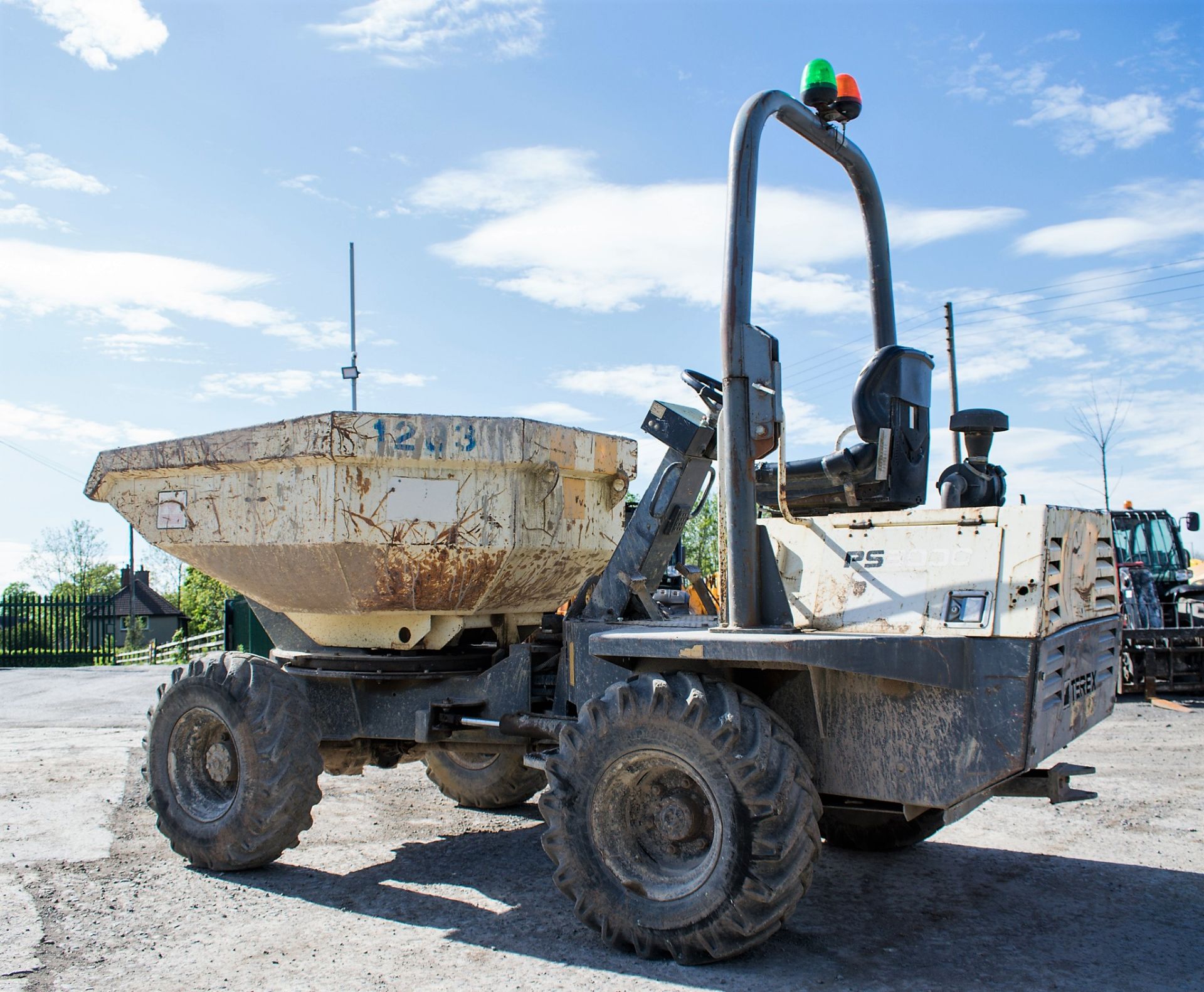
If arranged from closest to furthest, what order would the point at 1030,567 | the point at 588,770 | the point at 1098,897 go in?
the point at 1030,567, the point at 588,770, the point at 1098,897

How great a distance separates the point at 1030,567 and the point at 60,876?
484 centimetres

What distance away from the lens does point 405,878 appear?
214 inches

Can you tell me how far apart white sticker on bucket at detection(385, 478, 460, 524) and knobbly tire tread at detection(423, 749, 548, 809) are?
2.09 meters

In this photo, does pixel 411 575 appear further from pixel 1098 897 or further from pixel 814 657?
pixel 1098 897

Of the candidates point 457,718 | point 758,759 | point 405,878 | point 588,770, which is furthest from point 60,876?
point 758,759

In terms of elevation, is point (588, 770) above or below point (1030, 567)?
below

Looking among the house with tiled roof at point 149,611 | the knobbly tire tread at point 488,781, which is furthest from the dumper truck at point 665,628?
the house with tiled roof at point 149,611

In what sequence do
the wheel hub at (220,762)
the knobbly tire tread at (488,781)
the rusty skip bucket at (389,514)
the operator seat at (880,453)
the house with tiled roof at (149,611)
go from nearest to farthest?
1. the operator seat at (880,453)
2. the rusty skip bucket at (389,514)
3. the wheel hub at (220,762)
4. the knobbly tire tread at (488,781)
5. the house with tiled roof at (149,611)

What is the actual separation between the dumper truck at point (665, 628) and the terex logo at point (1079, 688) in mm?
24

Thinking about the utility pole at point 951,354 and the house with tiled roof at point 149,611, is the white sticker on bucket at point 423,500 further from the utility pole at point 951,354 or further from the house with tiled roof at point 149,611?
the house with tiled roof at point 149,611

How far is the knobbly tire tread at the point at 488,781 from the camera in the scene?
22.8 ft

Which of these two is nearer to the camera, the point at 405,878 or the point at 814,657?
the point at 814,657

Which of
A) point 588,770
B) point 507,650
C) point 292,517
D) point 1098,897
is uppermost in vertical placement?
point 292,517

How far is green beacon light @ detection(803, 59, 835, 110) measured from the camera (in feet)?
14.8
